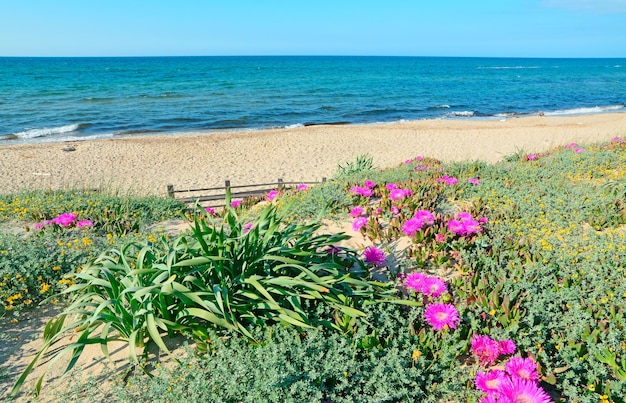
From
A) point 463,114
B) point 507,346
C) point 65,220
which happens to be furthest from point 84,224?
point 463,114

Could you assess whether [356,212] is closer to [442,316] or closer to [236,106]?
[442,316]

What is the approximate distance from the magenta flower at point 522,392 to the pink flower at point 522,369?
0.08 meters

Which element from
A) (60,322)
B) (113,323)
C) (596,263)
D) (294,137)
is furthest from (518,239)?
(294,137)

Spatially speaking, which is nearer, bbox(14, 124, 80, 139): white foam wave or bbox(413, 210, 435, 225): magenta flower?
bbox(413, 210, 435, 225): magenta flower

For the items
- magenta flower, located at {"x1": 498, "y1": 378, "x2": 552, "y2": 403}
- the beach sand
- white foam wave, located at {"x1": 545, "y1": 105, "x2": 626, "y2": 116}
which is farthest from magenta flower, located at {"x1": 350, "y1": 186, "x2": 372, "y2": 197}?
white foam wave, located at {"x1": 545, "y1": 105, "x2": 626, "y2": 116}

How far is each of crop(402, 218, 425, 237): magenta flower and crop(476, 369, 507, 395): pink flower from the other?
6.01 ft

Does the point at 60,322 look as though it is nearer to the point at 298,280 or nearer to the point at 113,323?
the point at 113,323

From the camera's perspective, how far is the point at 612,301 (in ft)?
11.2

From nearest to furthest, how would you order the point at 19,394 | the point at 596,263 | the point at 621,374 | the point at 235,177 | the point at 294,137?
the point at 621,374 → the point at 19,394 → the point at 596,263 → the point at 235,177 → the point at 294,137

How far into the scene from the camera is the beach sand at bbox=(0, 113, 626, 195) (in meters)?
14.6

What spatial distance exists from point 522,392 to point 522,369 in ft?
0.61

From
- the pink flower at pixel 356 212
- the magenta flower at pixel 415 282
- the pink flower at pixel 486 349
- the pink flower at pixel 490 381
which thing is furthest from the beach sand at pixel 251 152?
the pink flower at pixel 490 381

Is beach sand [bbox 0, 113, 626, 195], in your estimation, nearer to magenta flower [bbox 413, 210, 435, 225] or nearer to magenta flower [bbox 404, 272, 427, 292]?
magenta flower [bbox 413, 210, 435, 225]

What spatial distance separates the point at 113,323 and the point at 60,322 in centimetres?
44
